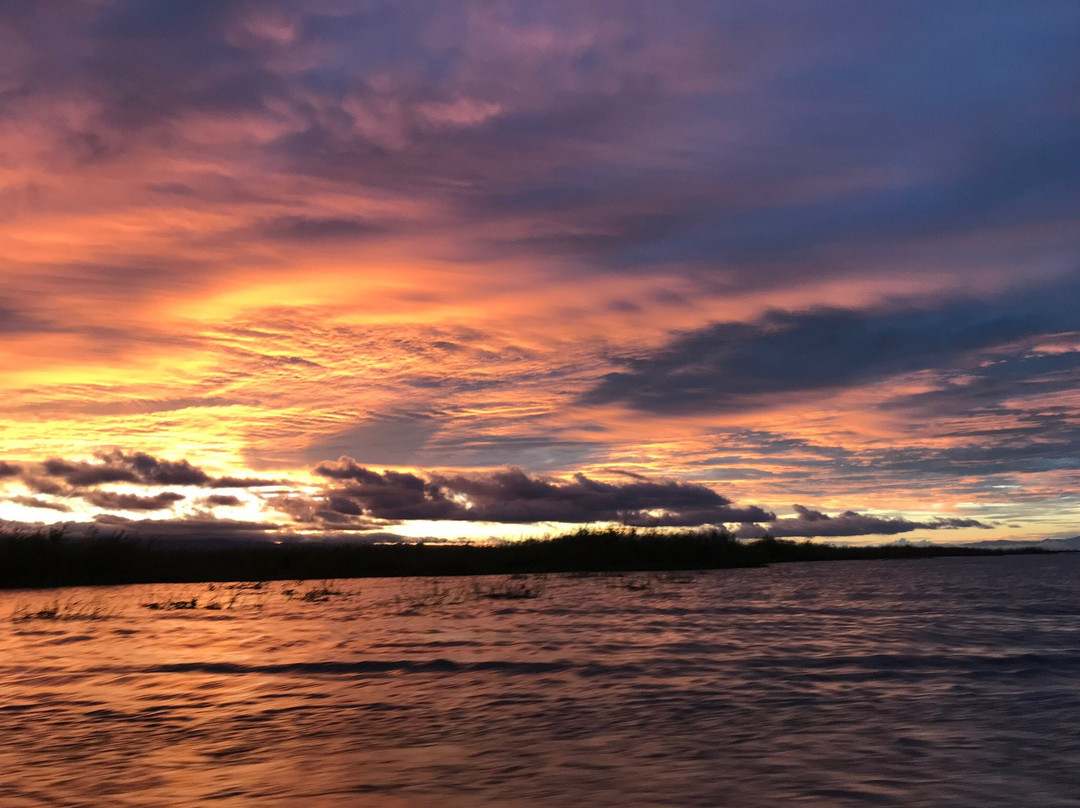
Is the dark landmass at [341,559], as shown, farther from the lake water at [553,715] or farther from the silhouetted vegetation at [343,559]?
the lake water at [553,715]

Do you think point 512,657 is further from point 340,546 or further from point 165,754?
point 340,546

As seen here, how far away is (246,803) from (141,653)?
40.7 feet

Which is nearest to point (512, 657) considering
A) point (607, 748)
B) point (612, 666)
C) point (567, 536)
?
point (612, 666)

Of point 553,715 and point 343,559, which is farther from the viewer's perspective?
point 343,559

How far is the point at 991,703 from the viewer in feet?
36.6

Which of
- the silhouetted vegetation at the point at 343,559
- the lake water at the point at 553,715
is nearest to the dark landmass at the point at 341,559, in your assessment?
the silhouetted vegetation at the point at 343,559

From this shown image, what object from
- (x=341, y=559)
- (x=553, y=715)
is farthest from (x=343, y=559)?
(x=553, y=715)

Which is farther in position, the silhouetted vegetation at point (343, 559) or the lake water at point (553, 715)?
the silhouetted vegetation at point (343, 559)

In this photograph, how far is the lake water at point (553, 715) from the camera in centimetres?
748

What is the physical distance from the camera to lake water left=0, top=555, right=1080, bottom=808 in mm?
7480

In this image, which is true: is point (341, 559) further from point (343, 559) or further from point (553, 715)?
point (553, 715)

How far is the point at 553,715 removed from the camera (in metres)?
10.7

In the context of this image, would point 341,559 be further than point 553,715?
Yes

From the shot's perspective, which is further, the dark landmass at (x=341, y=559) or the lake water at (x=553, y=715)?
the dark landmass at (x=341, y=559)
